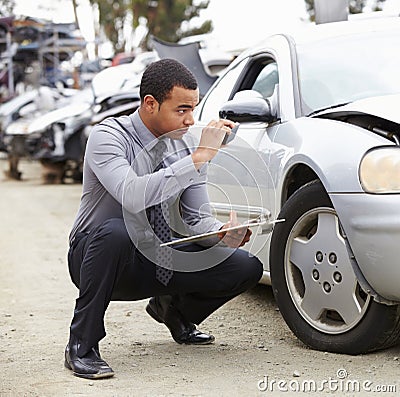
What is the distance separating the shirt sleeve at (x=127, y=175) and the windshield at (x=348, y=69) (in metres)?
1.08

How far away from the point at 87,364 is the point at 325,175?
1245mm

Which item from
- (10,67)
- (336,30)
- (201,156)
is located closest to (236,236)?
(201,156)

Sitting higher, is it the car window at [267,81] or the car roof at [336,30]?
the car roof at [336,30]

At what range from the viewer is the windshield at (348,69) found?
5.00 metres

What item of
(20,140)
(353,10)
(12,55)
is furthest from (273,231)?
(353,10)

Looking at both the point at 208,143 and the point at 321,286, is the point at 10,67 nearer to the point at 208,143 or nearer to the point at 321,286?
the point at 321,286

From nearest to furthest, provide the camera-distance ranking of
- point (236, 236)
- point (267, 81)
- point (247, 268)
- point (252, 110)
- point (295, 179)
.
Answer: point (236, 236) → point (247, 268) → point (295, 179) → point (252, 110) → point (267, 81)

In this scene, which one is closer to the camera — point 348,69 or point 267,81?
point 348,69

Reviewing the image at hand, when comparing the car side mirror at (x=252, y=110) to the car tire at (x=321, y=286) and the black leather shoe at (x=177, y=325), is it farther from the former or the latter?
the black leather shoe at (x=177, y=325)

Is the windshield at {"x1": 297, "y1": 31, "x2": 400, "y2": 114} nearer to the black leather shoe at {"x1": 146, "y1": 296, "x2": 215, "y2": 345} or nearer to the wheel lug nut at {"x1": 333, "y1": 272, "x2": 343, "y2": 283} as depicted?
the wheel lug nut at {"x1": 333, "y1": 272, "x2": 343, "y2": 283}

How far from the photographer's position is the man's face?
13.7 ft

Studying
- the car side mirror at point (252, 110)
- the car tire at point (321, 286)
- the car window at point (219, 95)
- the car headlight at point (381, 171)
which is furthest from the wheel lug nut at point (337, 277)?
the car window at point (219, 95)

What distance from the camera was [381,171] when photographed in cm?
404

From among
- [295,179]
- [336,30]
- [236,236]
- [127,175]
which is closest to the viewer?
[127,175]
